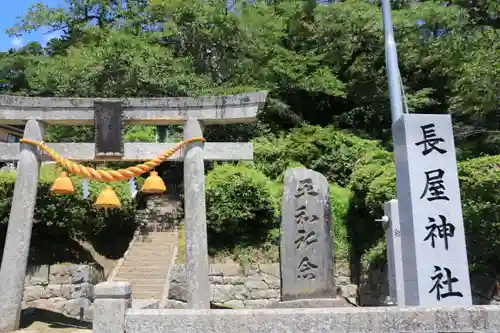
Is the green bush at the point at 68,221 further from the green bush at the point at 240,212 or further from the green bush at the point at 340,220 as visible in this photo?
the green bush at the point at 340,220

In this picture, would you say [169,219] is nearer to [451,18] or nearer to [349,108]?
[349,108]

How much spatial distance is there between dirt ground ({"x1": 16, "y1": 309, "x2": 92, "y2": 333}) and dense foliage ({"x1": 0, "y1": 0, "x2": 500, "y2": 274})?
388 centimetres

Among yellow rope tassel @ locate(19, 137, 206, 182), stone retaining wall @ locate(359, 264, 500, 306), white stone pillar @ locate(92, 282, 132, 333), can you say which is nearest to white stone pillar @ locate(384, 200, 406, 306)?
stone retaining wall @ locate(359, 264, 500, 306)

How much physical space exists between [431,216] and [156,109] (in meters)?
7.76

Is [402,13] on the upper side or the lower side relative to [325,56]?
upper

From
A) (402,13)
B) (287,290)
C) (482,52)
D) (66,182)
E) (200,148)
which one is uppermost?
(402,13)

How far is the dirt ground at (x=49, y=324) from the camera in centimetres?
1023

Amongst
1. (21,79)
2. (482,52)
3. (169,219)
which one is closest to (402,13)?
(482,52)

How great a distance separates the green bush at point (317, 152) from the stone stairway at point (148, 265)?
17.7 feet

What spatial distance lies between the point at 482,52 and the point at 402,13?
866cm

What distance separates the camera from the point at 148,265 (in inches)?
611

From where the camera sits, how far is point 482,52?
13578 millimetres

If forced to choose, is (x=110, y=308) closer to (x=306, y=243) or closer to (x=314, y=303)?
(x=314, y=303)

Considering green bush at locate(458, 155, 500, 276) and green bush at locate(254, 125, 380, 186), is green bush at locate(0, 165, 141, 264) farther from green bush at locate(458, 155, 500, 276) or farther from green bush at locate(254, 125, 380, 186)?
green bush at locate(458, 155, 500, 276)
